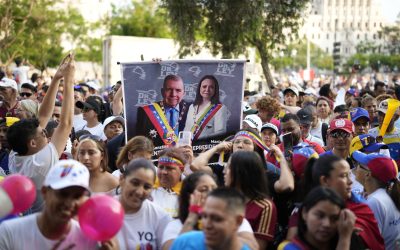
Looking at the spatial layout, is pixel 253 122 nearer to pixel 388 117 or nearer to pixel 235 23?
pixel 388 117

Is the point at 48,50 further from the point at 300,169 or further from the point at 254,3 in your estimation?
the point at 300,169

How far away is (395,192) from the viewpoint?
6621mm

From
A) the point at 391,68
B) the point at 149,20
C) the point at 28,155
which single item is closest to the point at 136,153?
the point at 28,155

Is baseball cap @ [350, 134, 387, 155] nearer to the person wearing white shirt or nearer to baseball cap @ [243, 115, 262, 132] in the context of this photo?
baseball cap @ [243, 115, 262, 132]

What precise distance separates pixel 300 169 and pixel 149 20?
49682 millimetres

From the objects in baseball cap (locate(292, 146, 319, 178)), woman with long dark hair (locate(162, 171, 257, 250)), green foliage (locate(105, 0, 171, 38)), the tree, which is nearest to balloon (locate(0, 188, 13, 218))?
woman with long dark hair (locate(162, 171, 257, 250))

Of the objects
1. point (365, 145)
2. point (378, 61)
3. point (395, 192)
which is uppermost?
point (365, 145)

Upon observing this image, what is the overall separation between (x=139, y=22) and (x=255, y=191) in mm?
50560

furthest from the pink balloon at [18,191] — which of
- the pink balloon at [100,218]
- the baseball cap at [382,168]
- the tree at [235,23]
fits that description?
the tree at [235,23]

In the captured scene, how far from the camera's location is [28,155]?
261 inches

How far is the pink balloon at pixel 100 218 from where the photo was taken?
15.5 ft

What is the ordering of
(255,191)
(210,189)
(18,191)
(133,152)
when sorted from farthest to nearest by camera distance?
(133,152), (255,191), (210,189), (18,191)

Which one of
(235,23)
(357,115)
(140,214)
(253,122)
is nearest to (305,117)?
(357,115)

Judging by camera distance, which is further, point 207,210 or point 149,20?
point 149,20
